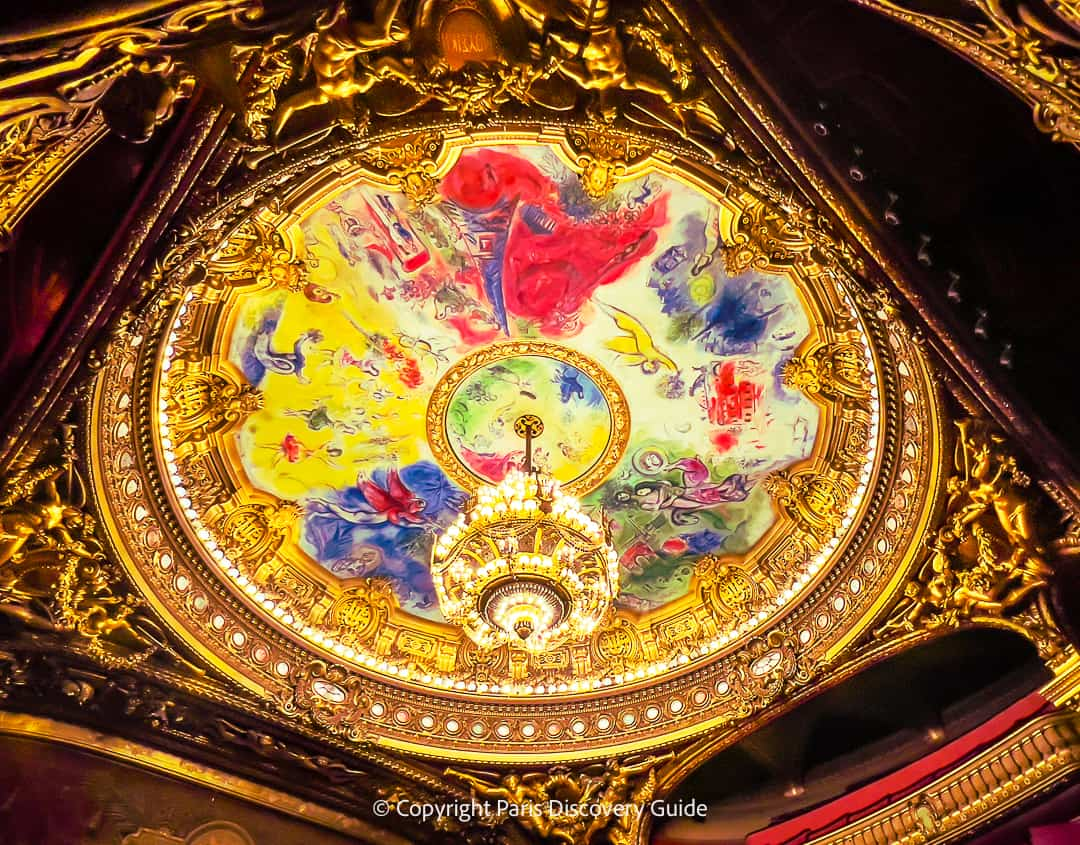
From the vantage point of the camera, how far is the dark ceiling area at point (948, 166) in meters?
4.89

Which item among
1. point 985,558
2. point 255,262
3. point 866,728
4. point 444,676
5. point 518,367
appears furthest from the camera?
point 444,676

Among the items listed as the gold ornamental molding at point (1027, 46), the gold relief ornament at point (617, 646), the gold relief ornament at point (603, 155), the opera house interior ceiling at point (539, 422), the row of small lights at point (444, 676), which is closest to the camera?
the gold ornamental molding at point (1027, 46)

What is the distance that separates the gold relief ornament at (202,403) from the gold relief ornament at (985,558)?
6.68 meters

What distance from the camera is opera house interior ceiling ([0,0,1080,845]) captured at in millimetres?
5281

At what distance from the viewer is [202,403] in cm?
952

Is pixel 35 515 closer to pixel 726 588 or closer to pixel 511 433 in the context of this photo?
pixel 511 433

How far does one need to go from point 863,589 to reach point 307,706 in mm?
5778

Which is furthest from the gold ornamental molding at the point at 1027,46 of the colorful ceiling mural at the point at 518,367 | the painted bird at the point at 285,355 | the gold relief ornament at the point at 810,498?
the painted bird at the point at 285,355

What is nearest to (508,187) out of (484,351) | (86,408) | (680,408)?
(484,351)

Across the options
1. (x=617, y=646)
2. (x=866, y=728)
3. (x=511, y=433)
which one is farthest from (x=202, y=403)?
(x=866, y=728)

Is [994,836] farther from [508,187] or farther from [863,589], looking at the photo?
[508,187]

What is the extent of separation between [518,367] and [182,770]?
5115mm

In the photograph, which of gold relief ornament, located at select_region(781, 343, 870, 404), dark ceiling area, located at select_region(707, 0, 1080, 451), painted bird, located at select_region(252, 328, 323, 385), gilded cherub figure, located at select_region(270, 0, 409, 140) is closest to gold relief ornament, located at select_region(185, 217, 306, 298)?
painted bird, located at select_region(252, 328, 323, 385)

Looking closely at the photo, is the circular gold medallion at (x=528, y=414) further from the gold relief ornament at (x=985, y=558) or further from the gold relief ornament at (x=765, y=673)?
the gold relief ornament at (x=985, y=558)
